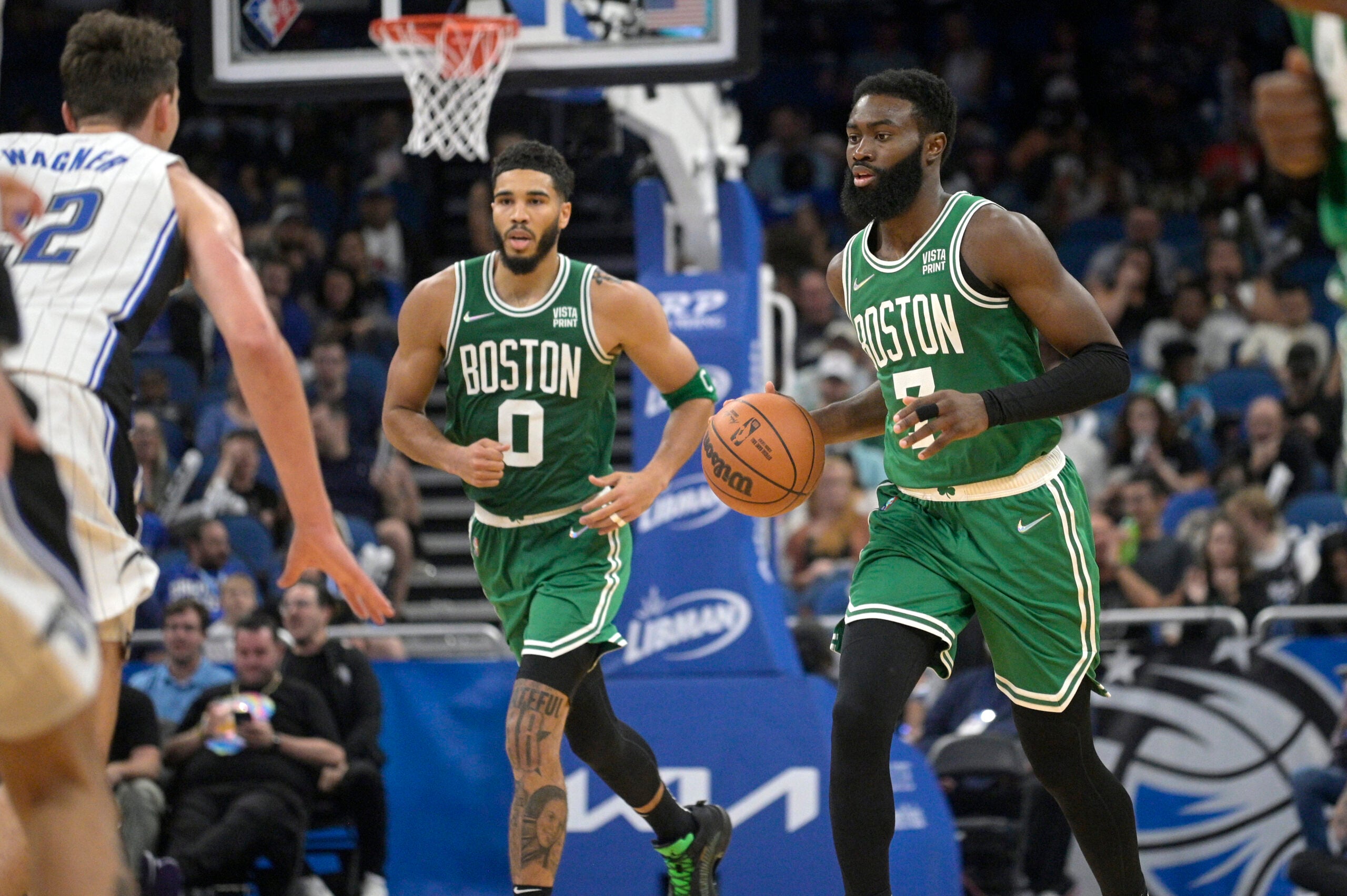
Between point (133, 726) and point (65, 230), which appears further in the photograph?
point (133, 726)

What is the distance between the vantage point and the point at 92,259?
3973 mm

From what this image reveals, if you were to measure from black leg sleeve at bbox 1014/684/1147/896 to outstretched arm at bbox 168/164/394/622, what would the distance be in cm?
205

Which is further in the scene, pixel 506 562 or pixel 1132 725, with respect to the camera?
pixel 1132 725

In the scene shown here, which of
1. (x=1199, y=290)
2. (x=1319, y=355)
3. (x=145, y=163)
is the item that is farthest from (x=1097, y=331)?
(x=1199, y=290)

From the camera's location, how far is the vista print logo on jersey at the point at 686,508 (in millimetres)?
8133

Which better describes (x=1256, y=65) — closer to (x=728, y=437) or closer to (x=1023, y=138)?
(x=1023, y=138)

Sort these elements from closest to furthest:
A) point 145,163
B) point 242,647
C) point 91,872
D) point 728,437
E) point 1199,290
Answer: point 91,872 < point 145,163 < point 728,437 < point 242,647 < point 1199,290

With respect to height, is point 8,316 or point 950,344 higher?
point 8,316

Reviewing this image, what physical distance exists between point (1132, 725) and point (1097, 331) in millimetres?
3909

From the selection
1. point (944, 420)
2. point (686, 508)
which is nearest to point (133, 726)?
point (686, 508)

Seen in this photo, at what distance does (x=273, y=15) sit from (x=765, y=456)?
4.21 meters

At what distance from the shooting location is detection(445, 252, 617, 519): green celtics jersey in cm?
599

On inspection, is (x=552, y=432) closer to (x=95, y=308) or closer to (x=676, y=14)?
(x=95, y=308)

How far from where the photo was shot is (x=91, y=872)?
3262mm
